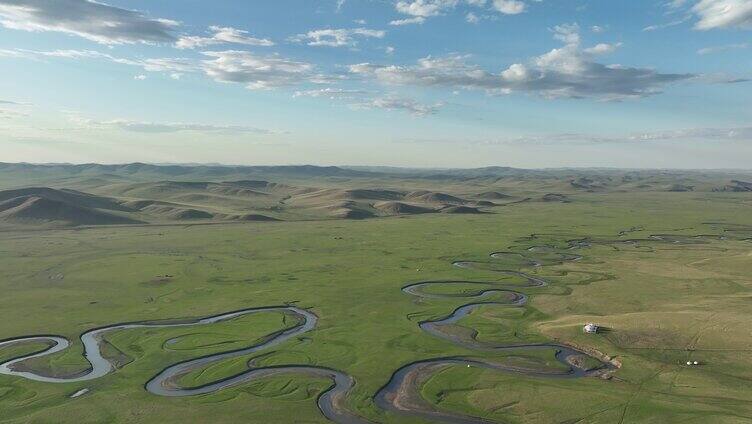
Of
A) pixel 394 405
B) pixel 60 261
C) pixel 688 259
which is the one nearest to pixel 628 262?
pixel 688 259

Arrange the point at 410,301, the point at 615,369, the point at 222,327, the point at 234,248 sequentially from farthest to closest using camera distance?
1. the point at 234,248
2. the point at 410,301
3. the point at 222,327
4. the point at 615,369

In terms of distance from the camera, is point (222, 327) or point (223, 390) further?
point (222, 327)

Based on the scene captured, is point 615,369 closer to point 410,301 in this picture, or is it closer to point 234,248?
point 410,301

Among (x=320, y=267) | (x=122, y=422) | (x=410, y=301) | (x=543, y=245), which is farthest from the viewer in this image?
(x=543, y=245)

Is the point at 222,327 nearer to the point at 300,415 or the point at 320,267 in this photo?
the point at 300,415

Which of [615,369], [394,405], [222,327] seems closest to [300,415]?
[394,405]

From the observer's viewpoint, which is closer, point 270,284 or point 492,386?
point 492,386
